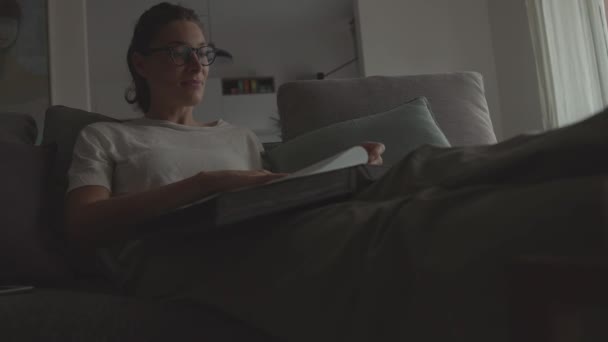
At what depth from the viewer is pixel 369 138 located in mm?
1533

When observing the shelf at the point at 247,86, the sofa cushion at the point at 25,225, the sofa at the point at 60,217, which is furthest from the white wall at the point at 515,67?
the shelf at the point at 247,86

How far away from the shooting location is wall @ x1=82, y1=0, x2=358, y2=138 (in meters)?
5.71

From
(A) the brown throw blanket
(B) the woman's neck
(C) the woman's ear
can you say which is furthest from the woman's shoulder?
(A) the brown throw blanket

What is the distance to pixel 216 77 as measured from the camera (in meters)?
6.79

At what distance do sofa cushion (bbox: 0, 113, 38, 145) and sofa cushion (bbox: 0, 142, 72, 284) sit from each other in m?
0.14

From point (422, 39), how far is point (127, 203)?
2.72 metres

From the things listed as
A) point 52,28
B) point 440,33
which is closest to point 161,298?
point 52,28

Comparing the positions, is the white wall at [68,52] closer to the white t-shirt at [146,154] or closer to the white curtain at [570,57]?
the white t-shirt at [146,154]

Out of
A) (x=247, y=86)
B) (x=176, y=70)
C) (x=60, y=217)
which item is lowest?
(x=60, y=217)

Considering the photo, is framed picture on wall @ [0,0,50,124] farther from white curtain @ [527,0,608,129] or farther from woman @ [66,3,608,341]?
white curtain @ [527,0,608,129]

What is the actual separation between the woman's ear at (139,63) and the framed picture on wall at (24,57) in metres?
1.20

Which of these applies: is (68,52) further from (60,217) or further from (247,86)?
(247,86)

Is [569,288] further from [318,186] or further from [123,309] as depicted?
[123,309]

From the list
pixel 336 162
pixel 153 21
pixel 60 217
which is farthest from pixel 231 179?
pixel 153 21
